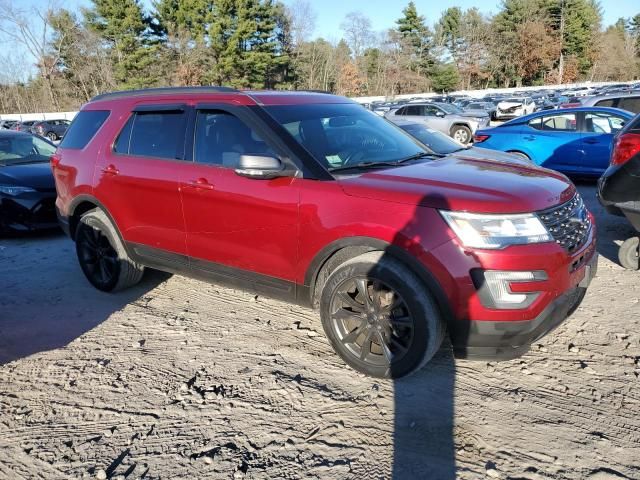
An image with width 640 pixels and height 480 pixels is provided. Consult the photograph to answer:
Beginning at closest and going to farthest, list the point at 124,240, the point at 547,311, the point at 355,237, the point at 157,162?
1. the point at 547,311
2. the point at 355,237
3. the point at 157,162
4. the point at 124,240

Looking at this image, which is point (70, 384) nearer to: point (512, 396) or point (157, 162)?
point (157, 162)

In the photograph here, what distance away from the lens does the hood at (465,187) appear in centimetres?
290

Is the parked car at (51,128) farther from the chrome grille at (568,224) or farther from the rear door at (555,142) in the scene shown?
the chrome grille at (568,224)

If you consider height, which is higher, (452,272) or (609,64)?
(609,64)

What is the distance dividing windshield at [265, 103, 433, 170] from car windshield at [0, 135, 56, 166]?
5.82 m

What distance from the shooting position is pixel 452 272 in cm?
286

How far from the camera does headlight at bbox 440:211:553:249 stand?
2.83 m

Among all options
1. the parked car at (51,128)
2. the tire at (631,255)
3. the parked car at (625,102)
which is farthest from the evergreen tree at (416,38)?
the tire at (631,255)

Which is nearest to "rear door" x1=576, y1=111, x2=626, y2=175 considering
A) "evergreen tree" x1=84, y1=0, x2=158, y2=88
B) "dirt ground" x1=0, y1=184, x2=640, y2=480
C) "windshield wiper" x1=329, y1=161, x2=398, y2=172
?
"dirt ground" x1=0, y1=184, x2=640, y2=480

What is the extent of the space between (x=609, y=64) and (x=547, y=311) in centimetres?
8367

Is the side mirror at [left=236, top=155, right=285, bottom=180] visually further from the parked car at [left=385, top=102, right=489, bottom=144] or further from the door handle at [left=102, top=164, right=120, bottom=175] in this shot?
the parked car at [left=385, top=102, right=489, bottom=144]

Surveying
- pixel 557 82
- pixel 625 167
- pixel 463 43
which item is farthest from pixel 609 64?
pixel 625 167

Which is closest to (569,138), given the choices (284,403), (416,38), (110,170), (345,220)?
(345,220)

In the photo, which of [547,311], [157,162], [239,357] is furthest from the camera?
[157,162]
